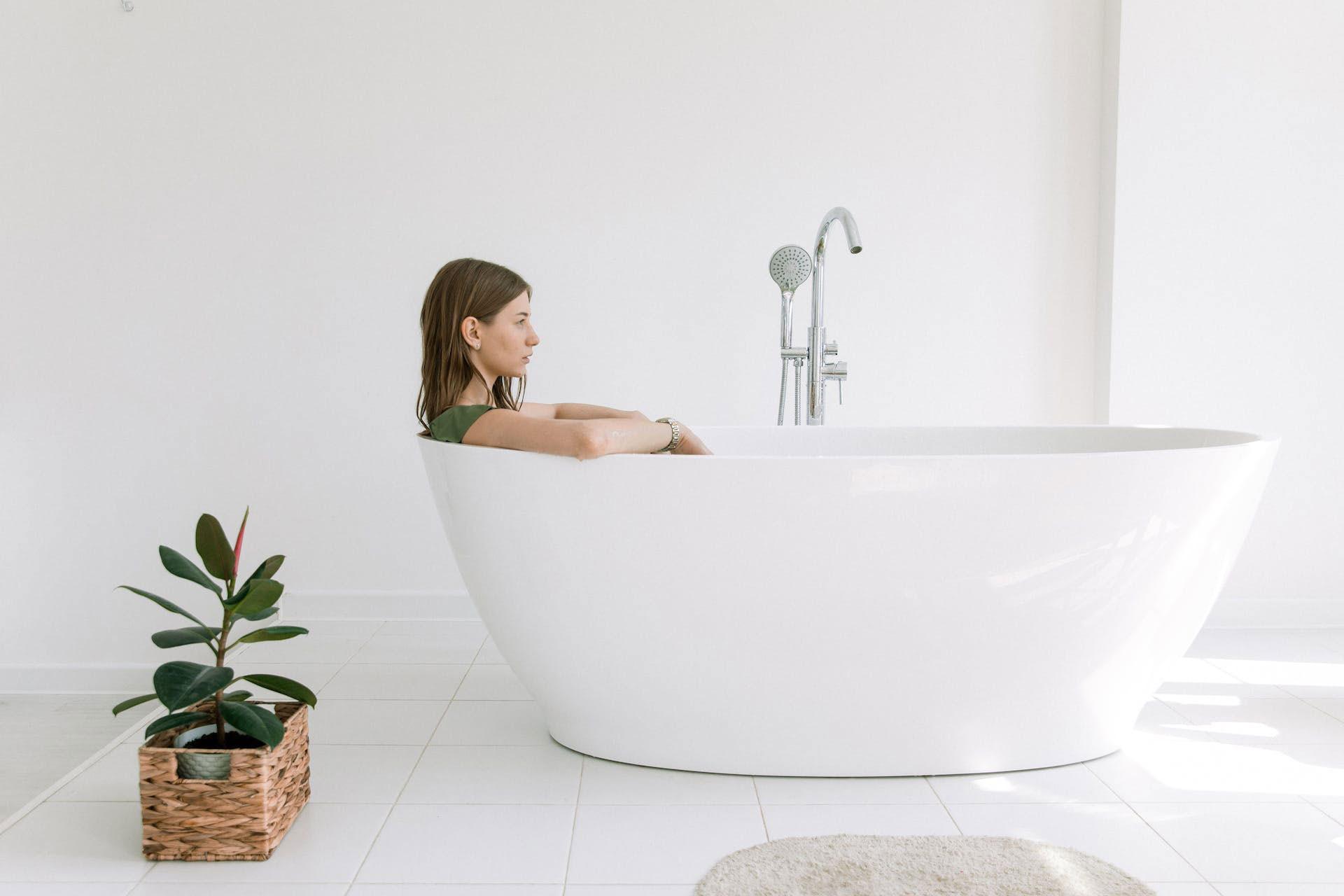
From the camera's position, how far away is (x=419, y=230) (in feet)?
9.46

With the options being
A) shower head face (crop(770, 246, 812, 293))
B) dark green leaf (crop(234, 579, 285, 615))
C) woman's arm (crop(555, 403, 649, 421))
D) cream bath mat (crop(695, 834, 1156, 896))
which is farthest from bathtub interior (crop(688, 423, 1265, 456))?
dark green leaf (crop(234, 579, 285, 615))

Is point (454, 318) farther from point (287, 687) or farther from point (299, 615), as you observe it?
point (299, 615)

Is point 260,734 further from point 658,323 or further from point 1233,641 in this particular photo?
point 1233,641

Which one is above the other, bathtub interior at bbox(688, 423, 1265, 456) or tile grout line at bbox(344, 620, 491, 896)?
bathtub interior at bbox(688, 423, 1265, 456)

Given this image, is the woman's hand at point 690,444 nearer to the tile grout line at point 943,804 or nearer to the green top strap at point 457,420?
the green top strap at point 457,420

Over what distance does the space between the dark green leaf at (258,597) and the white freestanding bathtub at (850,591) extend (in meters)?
0.37

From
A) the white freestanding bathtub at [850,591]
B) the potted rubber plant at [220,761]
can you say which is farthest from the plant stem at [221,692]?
the white freestanding bathtub at [850,591]

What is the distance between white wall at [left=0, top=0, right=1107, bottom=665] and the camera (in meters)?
2.85

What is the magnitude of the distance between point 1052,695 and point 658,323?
5.07 ft

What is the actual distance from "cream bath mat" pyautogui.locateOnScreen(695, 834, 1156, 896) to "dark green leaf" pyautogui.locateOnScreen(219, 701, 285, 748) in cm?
60

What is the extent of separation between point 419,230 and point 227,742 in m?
1.66

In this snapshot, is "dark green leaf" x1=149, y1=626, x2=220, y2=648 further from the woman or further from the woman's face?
the woman's face

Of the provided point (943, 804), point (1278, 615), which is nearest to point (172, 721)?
point (943, 804)

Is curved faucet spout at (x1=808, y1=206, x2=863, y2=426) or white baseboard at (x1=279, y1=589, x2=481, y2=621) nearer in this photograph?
curved faucet spout at (x1=808, y1=206, x2=863, y2=426)
